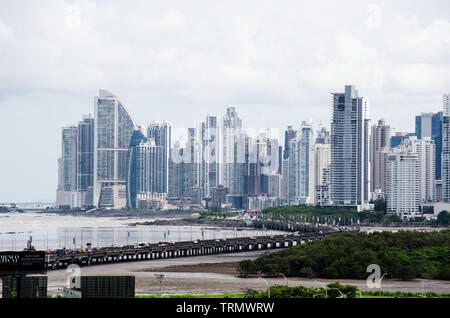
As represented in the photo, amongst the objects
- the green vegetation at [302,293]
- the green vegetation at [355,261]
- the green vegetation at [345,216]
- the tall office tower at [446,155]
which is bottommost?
the green vegetation at [345,216]

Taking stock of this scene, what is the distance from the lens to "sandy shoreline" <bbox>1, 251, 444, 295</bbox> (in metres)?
54.0

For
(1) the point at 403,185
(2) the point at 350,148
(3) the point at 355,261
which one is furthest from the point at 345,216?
(3) the point at 355,261

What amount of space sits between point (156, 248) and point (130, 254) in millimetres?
6835

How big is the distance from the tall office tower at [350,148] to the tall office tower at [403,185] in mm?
7541

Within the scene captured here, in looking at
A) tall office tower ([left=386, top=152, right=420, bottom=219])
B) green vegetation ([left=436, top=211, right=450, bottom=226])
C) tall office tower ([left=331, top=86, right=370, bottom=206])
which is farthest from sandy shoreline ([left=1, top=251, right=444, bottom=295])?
tall office tower ([left=331, top=86, right=370, bottom=206])

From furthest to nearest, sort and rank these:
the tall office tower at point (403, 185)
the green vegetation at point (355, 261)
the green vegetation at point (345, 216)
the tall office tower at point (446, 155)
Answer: the tall office tower at point (446, 155), the tall office tower at point (403, 185), the green vegetation at point (345, 216), the green vegetation at point (355, 261)

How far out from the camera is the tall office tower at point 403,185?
591ft

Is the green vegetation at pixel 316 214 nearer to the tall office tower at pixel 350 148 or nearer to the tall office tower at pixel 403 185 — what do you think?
the tall office tower at pixel 350 148

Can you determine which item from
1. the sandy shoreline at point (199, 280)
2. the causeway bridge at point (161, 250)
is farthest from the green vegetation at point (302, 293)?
the causeway bridge at point (161, 250)

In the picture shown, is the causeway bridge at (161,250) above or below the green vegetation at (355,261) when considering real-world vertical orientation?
below

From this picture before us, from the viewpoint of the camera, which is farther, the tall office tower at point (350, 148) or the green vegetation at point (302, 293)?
the tall office tower at point (350, 148)

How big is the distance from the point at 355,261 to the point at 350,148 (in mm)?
130656
